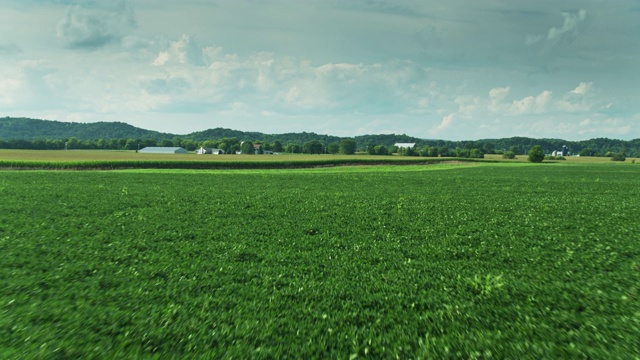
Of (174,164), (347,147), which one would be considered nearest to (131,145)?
(347,147)

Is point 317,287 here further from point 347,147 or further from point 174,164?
point 347,147

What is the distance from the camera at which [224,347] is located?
641 cm

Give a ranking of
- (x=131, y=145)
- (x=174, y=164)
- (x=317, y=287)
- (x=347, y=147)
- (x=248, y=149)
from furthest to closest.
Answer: (x=131, y=145) < (x=347, y=147) < (x=248, y=149) < (x=174, y=164) < (x=317, y=287)

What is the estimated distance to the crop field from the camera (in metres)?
6.59

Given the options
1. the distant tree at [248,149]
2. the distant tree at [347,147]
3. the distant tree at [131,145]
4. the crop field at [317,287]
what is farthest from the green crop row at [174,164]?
the distant tree at [131,145]

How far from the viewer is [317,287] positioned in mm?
9258

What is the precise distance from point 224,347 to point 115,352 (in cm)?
185

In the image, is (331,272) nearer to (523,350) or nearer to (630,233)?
(523,350)

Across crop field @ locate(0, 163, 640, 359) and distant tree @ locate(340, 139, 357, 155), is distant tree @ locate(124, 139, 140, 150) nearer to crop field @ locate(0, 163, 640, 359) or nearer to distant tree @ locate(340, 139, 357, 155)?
distant tree @ locate(340, 139, 357, 155)

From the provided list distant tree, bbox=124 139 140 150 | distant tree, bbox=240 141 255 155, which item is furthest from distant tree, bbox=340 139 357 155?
distant tree, bbox=124 139 140 150

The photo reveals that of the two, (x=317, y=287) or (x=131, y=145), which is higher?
(x=131, y=145)

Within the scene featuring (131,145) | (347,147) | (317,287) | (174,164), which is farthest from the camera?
(131,145)

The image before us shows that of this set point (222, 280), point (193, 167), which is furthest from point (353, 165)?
point (222, 280)

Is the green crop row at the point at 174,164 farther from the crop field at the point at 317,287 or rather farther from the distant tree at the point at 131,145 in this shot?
the distant tree at the point at 131,145
